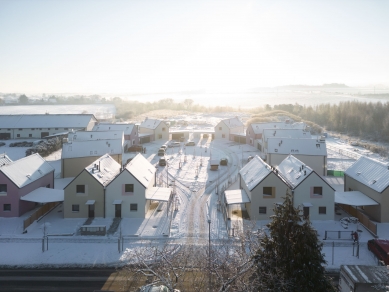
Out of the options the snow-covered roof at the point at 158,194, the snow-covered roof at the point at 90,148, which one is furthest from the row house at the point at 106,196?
the snow-covered roof at the point at 90,148

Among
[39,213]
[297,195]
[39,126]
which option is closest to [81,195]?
[39,213]

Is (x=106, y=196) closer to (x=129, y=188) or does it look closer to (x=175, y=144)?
(x=129, y=188)

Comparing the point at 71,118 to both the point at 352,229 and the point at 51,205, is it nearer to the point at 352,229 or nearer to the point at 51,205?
the point at 51,205

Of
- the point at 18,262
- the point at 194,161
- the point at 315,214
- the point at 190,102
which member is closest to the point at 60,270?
the point at 18,262

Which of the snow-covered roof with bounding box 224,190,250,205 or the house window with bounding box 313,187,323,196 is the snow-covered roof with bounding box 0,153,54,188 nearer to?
the snow-covered roof with bounding box 224,190,250,205

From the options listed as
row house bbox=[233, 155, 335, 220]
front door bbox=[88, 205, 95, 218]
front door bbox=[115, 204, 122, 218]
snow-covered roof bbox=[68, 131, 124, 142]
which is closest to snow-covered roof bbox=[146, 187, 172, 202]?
front door bbox=[115, 204, 122, 218]
